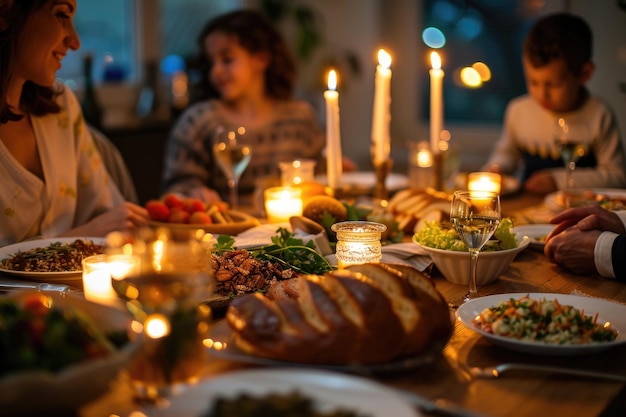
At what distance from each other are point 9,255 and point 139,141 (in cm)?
290

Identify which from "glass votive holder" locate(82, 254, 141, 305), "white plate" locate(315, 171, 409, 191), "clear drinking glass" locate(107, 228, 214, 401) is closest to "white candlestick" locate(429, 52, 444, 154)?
"white plate" locate(315, 171, 409, 191)

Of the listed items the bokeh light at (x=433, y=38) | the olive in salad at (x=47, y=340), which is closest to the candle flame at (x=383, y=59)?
the olive in salad at (x=47, y=340)

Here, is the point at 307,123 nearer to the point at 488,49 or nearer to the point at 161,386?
the point at 488,49

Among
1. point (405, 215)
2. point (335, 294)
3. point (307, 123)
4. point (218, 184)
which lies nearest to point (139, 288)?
point (335, 294)

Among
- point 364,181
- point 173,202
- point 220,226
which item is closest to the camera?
point 220,226

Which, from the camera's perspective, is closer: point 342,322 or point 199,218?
point 342,322

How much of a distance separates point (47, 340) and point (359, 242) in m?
0.85

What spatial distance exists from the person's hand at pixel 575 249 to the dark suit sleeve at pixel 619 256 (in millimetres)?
55

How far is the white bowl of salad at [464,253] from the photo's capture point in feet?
5.94

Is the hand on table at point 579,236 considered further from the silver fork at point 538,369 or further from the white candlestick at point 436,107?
the white candlestick at point 436,107

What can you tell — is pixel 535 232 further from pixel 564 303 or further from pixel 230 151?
pixel 230 151

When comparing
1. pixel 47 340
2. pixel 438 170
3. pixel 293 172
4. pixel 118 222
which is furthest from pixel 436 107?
pixel 47 340

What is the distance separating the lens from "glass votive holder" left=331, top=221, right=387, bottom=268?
170 cm

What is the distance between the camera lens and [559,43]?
3.36m
